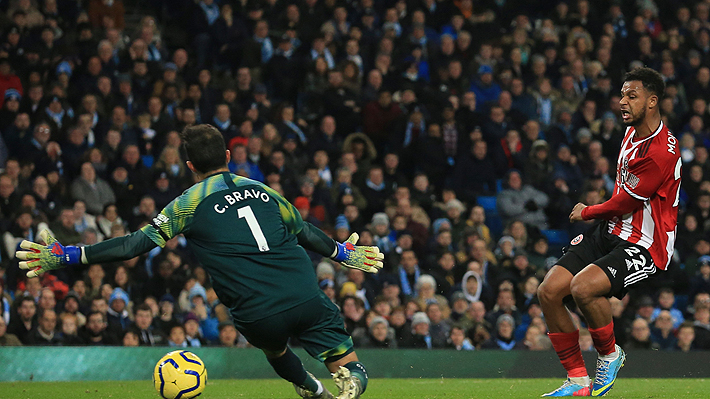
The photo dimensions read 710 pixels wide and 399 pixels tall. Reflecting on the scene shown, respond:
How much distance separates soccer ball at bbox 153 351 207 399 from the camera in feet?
22.9

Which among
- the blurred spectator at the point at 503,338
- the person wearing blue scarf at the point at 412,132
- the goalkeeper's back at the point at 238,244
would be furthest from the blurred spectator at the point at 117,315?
the goalkeeper's back at the point at 238,244

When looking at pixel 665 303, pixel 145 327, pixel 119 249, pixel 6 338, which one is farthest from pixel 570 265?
pixel 665 303

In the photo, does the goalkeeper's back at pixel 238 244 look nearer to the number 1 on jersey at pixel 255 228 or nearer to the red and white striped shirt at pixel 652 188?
the number 1 on jersey at pixel 255 228

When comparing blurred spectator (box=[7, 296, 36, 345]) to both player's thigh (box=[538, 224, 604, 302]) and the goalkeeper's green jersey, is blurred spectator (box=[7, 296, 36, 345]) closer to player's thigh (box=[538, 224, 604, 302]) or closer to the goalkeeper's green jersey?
the goalkeeper's green jersey

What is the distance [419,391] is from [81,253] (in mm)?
4158

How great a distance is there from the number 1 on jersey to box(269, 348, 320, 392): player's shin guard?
2.56ft

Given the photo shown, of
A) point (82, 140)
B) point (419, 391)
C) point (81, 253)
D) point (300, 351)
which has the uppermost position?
point (81, 253)

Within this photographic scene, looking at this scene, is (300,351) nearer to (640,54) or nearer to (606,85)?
(606,85)

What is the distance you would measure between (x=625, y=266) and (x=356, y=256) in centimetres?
216

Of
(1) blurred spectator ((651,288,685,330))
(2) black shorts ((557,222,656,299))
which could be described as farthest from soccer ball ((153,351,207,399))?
(1) blurred spectator ((651,288,685,330))

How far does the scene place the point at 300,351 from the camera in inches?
470

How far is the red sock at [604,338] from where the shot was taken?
25.1 ft

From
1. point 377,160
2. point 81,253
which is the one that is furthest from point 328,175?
point 81,253

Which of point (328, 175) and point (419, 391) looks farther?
point (328, 175)
